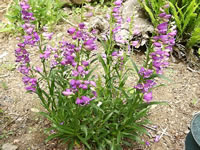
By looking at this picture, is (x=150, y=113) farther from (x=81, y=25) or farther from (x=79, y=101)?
(x=81, y=25)

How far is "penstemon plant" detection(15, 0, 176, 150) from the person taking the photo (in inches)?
74.0

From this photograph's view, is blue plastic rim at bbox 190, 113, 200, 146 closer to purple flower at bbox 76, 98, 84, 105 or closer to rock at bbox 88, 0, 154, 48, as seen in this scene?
purple flower at bbox 76, 98, 84, 105

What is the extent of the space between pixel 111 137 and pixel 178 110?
4.01 feet

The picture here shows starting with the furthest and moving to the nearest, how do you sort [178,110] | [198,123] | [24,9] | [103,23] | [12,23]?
1. [12,23]
2. [103,23]
3. [178,110]
4. [198,123]
5. [24,9]

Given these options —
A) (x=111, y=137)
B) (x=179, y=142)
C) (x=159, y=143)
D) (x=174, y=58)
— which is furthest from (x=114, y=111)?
(x=174, y=58)

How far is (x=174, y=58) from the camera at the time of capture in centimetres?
418

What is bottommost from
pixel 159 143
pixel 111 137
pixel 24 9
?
pixel 159 143

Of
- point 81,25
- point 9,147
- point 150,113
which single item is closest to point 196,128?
point 150,113

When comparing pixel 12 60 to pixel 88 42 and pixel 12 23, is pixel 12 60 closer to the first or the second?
pixel 12 23

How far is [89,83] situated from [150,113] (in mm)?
1422

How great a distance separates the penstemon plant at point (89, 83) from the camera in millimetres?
1879

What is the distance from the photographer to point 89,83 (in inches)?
74.9

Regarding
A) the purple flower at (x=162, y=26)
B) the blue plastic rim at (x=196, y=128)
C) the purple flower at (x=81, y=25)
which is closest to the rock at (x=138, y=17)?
the blue plastic rim at (x=196, y=128)

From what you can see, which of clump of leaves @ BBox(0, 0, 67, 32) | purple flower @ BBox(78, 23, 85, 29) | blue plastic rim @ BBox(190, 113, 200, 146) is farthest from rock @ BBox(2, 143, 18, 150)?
clump of leaves @ BBox(0, 0, 67, 32)
